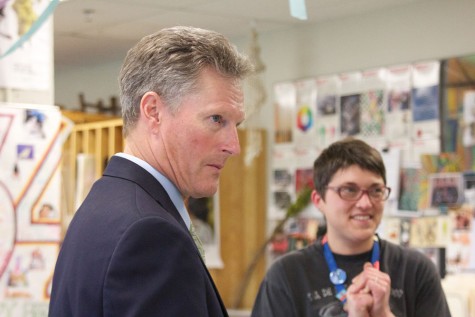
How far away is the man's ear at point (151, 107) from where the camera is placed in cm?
130

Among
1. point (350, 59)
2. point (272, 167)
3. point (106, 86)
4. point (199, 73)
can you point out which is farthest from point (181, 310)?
point (106, 86)

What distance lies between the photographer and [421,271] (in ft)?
7.78

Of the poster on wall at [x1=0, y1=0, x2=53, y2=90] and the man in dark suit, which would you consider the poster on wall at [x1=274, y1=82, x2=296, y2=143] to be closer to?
the poster on wall at [x1=0, y1=0, x2=53, y2=90]

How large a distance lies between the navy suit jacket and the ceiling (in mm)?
4202

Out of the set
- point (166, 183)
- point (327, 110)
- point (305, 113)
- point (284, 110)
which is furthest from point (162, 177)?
point (284, 110)

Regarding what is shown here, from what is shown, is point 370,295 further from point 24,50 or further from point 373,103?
point 373,103

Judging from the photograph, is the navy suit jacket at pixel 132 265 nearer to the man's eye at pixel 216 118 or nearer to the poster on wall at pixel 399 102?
the man's eye at pixel 216 118

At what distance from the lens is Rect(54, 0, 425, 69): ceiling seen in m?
5.42

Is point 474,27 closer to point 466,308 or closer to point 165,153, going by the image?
point 466,308

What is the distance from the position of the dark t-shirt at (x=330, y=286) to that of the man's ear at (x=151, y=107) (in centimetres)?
112

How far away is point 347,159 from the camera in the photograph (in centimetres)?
247

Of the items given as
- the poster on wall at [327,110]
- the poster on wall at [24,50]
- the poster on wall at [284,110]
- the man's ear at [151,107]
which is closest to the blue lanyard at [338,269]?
the poster on wall at [24,50]

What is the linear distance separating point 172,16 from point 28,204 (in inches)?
145

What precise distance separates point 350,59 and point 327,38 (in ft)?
0.86
